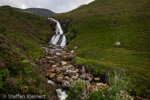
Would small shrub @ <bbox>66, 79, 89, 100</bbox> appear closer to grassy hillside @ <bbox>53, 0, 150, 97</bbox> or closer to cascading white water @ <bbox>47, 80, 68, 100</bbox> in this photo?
cascading white water @ <bbox>47, 80, 68, 100</bbox>

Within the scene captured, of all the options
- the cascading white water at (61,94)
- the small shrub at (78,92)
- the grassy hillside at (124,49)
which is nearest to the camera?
the small shrub at (78,92)

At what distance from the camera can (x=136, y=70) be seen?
15.4 metres

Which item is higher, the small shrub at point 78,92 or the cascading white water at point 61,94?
the small shrub at point 78,92

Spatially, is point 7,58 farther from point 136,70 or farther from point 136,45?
point 136,45

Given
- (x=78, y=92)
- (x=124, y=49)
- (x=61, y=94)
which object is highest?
(x=78, y=92)

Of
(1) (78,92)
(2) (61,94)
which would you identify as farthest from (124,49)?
(1) (78,92)

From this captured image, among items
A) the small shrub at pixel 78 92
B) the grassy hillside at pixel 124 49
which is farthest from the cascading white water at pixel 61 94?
the grassy hillside at pixel 124 49

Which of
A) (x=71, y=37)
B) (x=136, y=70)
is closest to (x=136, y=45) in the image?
(x=136, y=70)

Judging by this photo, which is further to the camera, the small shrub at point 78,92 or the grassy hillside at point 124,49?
the grassy hillside at point 124,49

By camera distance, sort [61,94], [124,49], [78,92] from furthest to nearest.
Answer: [124,49] → [61,94] → [78,92]

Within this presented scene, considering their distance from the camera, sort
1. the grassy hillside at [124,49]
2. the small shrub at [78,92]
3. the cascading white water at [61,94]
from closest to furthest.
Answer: the small shrub at [78,92]
the cascading white water at [61,94]
the grassy hillside at [124,49]

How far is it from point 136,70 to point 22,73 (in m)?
18.5

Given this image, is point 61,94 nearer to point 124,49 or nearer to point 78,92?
point 78,92

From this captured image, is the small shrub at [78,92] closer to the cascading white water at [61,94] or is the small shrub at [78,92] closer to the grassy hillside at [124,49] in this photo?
the cascading white water at [61,94]
